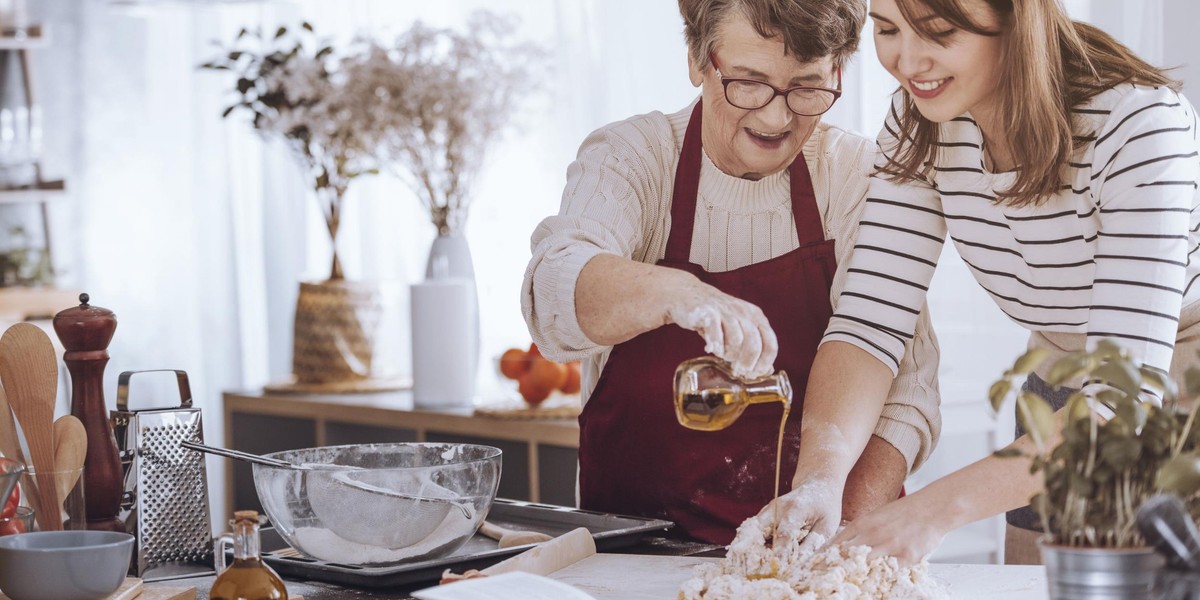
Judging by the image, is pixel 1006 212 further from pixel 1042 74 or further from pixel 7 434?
pixel 7 434

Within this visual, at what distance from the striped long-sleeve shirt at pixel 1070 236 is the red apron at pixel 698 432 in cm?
9

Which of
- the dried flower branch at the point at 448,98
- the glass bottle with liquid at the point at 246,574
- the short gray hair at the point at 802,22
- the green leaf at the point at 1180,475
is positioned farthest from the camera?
the dried flower branch at the point at 448,98

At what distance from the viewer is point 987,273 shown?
1.68m

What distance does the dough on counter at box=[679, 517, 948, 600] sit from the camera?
1243 millimetres

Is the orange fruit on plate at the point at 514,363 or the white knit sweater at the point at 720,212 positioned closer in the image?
the white knit sweater at the point at 720,212

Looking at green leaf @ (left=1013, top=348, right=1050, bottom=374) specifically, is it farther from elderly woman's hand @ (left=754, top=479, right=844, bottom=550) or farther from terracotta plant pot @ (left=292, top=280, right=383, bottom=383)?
terracotta plant pot @ (left=292, top=280, right=383, bottom=383)

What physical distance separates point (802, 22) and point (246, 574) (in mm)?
979

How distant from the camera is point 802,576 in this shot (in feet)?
4.23

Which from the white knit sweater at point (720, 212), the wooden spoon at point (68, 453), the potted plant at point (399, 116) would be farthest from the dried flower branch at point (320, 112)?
the wooden spoon at point (68, 453)

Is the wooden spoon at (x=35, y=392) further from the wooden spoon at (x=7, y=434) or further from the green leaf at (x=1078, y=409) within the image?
the green leaf at (x=1078, y=409)

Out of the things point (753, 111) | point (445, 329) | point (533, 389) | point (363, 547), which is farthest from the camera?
point (445, 329)

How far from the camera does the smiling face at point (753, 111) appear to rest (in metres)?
1.65

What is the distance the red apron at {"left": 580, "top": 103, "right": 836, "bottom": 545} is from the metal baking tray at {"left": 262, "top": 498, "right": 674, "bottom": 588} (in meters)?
0.16

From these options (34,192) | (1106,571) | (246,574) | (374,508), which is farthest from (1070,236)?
(34,192)
